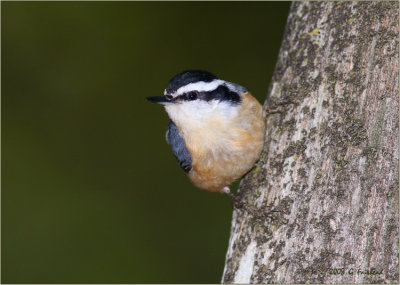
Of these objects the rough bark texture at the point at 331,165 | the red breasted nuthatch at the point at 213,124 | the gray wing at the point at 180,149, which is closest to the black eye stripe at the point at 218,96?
the red breasted nuthatch at the point at 213,124

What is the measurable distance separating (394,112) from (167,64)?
3.21 meters

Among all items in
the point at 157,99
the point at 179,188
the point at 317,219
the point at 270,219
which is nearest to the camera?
the point at 317,219

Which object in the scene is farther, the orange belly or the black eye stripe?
the orange belly

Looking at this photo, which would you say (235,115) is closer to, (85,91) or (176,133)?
(176,133)

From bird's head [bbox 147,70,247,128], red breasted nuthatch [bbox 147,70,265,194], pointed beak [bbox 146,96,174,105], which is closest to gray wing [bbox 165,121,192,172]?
red breasted nuthatch [bbox 147,70,265,194]

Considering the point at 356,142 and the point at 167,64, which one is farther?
the point at 167,64

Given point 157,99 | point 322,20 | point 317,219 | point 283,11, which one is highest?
point 283,11

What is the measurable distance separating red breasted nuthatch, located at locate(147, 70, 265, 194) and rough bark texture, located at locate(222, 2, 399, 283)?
0.38 feet

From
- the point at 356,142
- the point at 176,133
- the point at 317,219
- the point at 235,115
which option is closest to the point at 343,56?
the point at 356,142

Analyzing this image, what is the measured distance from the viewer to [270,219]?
2.65m

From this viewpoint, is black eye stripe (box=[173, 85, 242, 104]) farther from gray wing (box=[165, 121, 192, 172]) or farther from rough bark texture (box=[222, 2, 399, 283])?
gray wing (box=[165, 121, 192, 172])

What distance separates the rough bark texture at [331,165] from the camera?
2.35 meters

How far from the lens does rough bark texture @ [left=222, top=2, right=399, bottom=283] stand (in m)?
2.35

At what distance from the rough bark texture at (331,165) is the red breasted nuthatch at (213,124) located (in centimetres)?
12
